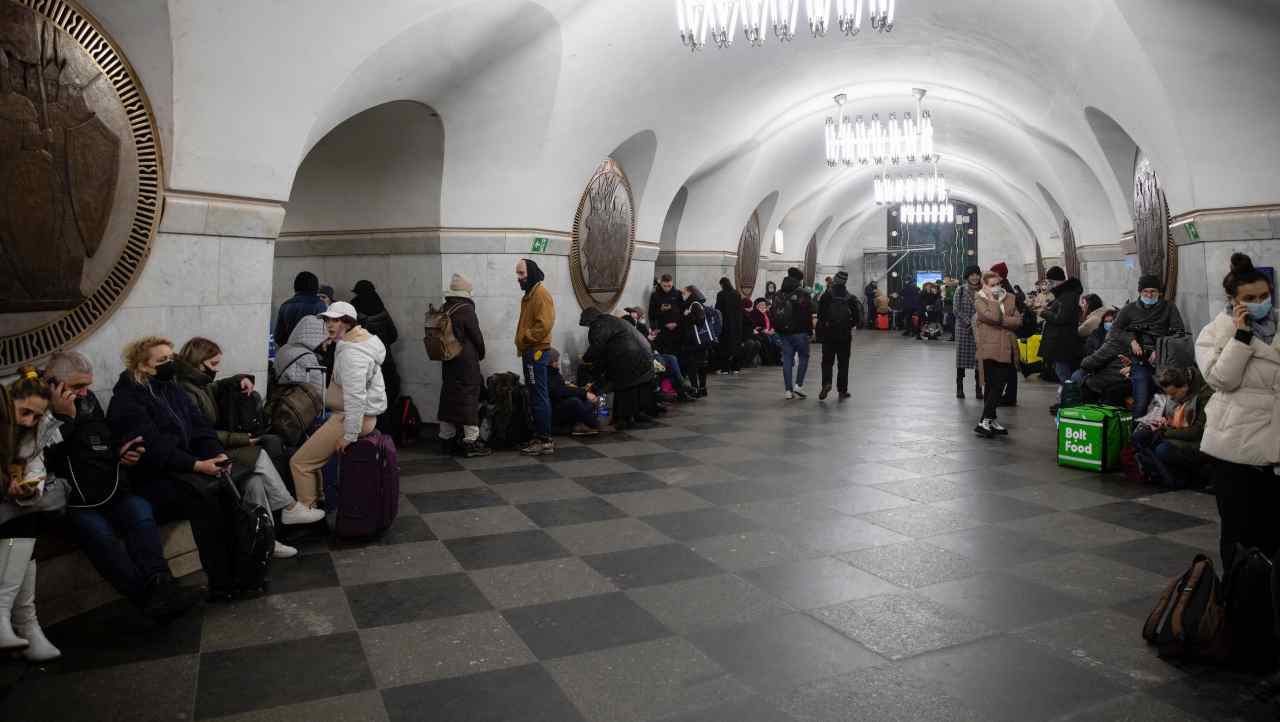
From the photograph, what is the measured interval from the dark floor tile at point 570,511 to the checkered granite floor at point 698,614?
0.08ft

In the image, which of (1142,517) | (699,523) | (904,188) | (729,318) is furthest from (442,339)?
(904,188)

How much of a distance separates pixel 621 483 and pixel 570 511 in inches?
33.5

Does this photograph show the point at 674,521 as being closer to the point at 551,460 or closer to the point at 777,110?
the point at 551,460

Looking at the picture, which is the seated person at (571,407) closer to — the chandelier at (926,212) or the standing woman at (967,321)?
the standing woman at (967,321)

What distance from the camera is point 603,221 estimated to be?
10875 mm

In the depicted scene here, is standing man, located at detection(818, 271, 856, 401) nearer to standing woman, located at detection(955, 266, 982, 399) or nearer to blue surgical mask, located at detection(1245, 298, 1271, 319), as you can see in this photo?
standing woman, located at detection(955, 266, 982, 399)

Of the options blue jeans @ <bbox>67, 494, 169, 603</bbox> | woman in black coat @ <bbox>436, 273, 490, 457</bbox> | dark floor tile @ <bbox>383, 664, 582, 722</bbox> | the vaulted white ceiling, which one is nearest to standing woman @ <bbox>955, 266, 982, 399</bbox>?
the vaulted white ceiling

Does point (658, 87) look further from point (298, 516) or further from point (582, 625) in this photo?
point (582, 625)

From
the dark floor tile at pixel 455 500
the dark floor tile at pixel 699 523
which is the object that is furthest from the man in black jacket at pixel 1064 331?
the dark floor tile at pixel 455 500

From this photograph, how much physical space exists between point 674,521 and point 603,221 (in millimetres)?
6148

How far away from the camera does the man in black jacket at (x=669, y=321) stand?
37.0ft

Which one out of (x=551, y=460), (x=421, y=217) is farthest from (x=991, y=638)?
(x=421, y=217)

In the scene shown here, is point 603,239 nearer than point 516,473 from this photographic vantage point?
No

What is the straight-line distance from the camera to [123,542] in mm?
3869
